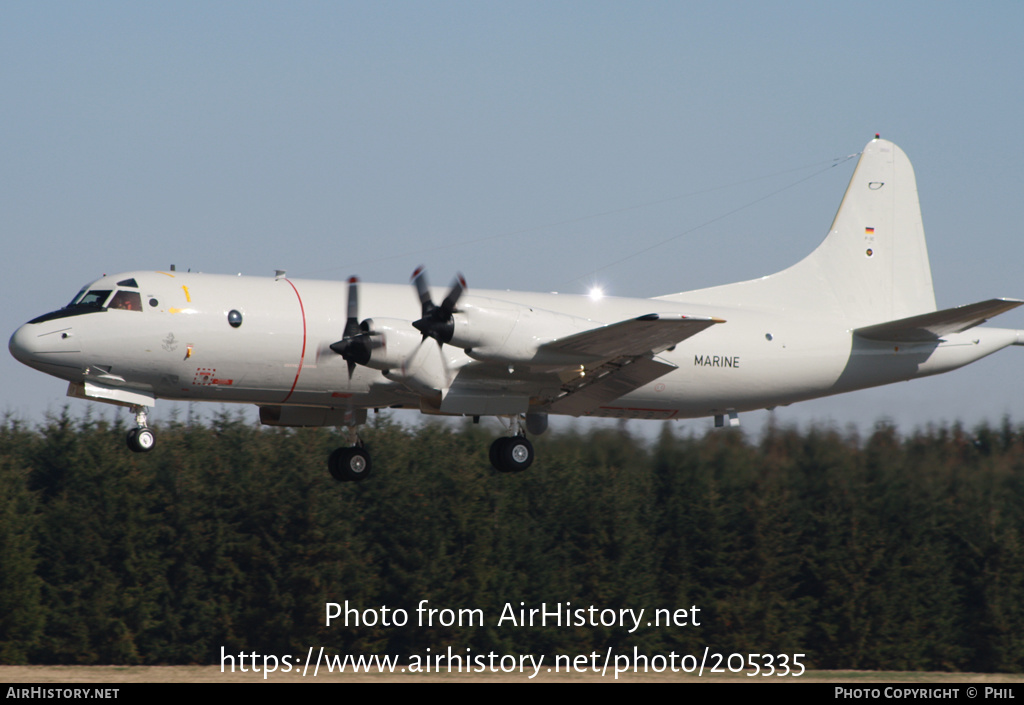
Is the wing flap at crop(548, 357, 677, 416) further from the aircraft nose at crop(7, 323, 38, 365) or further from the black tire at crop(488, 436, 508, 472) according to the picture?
the aircraft nose at crop(7, 323, 38, 365)

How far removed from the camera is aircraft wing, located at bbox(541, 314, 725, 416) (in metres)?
18.5

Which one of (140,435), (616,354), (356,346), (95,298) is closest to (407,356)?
(356,346)

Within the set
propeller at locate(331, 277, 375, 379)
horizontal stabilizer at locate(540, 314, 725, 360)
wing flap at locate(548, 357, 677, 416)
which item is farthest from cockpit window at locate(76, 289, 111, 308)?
wing flap at locate(548, 357, 677, 416)

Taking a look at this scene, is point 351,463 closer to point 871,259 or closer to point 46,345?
point 46,345

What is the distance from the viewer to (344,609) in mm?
42469

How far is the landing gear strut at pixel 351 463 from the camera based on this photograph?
22.5m

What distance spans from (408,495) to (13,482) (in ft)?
46.4

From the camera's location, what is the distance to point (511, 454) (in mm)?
21297

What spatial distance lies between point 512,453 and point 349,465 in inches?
135

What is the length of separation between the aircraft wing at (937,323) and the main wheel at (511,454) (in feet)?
24.1

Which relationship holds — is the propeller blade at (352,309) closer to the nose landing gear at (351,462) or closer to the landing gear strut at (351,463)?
the nose landing gear at (351,462)

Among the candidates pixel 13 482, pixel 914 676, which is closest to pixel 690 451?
pixel 914 676

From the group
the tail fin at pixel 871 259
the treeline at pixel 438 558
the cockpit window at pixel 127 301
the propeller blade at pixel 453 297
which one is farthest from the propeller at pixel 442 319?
the treeline at pixel 438 558

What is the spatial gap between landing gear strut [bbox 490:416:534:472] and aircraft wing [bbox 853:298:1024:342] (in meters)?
7.30
